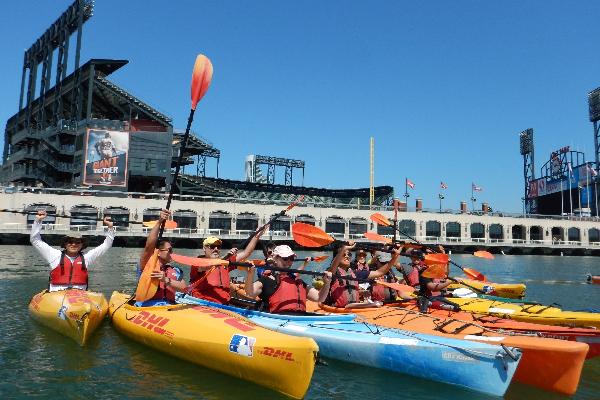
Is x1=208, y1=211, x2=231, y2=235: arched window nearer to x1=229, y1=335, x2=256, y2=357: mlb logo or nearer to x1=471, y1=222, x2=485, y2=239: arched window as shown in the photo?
x1=471, y1=222, x2=485, y2=239: arched window

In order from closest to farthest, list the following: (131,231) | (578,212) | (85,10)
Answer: (131,231)
(85,10)
(578,212)

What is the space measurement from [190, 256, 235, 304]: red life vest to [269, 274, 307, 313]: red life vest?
189 cm

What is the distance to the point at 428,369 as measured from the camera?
7953mm

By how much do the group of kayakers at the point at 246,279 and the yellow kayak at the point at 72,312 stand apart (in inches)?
18.9

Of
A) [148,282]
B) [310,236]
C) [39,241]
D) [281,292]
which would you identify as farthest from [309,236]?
[39,241]

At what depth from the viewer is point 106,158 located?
187ft

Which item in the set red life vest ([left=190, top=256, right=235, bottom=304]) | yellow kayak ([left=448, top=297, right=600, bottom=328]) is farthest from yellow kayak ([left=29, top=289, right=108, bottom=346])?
yellow kayak ([left=448, top=297, right=600, bottom=328])

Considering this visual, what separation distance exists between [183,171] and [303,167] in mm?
30250

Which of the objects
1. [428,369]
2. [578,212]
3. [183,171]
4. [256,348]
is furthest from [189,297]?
[578,212]

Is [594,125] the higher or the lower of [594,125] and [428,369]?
the higher

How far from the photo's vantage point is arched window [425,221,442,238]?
223 feet

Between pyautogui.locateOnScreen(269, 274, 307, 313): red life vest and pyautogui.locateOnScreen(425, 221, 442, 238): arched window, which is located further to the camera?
pyautogui.locateOnScreen(425, 221, 442, 238): arched window

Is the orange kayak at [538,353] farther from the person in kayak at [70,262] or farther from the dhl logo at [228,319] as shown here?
the person in kayak at [70,262]

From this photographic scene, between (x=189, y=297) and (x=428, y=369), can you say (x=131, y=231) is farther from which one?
(x=428, y=369)
